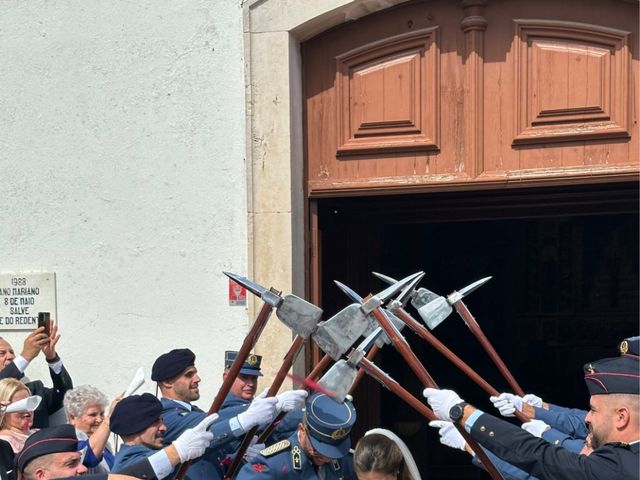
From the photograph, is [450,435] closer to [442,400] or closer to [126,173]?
[442,400]

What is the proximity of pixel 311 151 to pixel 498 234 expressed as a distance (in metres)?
5.40

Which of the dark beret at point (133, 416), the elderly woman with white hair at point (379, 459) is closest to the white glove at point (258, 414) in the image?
the dark beret at point (133, 416)

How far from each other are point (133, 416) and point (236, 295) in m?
1.73

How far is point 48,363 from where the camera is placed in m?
5.84

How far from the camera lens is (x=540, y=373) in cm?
1109

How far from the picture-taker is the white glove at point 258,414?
4.06 m

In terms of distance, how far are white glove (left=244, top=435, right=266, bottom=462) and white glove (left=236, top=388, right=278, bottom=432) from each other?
0.31m

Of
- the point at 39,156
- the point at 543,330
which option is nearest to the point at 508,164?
the point at 39,156

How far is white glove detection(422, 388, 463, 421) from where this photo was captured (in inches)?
135

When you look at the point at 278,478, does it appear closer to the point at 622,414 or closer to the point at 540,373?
the point at 622,414

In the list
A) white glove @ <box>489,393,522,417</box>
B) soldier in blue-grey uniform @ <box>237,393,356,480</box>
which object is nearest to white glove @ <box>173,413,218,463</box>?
soldier in blue-grey uniform @ <box>237,393,356,480</box>

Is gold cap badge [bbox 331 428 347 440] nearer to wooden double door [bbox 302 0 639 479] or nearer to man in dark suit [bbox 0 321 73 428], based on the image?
wooden double door [bbox 302 0 639 479]

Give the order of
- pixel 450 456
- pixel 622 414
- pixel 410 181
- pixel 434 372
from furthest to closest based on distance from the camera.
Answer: pixel 434 372 → pixel 450 456 → pixel 410 181 → pixel 622 414

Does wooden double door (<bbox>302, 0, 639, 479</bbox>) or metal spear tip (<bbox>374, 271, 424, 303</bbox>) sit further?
wooden double door (<bbox>302, 0, 639, 479</bbox>)
